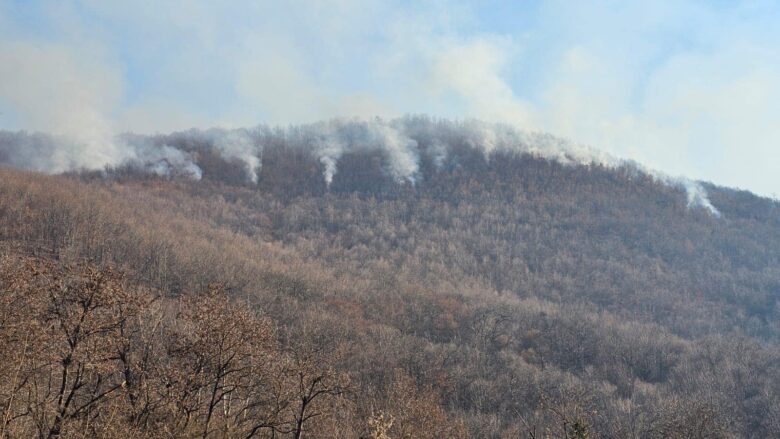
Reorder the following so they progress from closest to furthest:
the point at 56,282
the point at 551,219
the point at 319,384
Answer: the point at 56,282 → the point at 319,384 → the point at 551,219

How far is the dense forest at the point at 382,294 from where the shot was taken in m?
10.5

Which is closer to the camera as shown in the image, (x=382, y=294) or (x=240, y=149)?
(x=382, y=294)

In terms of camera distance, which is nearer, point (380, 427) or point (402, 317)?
point (380, 427)

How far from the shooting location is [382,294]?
58844mm

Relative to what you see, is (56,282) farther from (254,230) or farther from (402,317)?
(254,230)

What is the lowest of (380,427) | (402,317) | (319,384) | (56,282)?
(402,317)

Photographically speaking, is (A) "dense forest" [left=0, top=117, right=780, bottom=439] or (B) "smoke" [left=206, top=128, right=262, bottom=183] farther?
(B) "smoke" [left=206, top=128, right=262, bottom=183]

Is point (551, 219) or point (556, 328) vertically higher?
point (551, 219)

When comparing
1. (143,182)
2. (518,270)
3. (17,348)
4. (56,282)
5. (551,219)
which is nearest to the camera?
(17,348)

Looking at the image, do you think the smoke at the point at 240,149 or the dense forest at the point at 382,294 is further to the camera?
the smoke at the point at 240,149

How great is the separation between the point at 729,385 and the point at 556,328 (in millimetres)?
15225

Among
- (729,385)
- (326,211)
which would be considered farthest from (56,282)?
(326,211)

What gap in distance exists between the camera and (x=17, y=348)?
9.41 metres

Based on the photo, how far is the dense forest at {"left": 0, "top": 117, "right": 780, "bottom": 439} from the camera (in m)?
10.5
